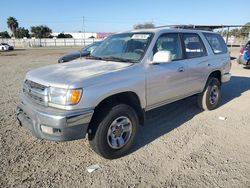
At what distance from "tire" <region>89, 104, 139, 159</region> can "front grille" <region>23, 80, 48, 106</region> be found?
2.53 feet

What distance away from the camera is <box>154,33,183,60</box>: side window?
4.19 m

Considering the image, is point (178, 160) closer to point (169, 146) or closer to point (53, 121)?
point (169, 146)

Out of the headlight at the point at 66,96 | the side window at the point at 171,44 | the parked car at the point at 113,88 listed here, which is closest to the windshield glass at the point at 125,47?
the parked car at the point at 113,88

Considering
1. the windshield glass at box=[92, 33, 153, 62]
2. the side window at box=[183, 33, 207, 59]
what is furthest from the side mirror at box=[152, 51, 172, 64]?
the side window at box=[183, 33, 207, 59]

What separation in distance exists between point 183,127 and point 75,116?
2578mm

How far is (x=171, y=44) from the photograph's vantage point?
4535mm

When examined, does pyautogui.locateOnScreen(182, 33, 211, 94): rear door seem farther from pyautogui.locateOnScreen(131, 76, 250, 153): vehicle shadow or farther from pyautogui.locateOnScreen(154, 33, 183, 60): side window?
pyautogui.locateOnScreen(131, 76, 250, 153): vehicle shadow

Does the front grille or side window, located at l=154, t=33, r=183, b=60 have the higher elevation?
side window, located at l=154, t=33, r=183, b=60

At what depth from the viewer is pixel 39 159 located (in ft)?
11.8

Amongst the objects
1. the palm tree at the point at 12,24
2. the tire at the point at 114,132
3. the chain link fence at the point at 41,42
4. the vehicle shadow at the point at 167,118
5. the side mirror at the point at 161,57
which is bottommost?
the vehicle shadow at the point at 167,118

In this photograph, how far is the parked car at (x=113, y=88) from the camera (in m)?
3.07

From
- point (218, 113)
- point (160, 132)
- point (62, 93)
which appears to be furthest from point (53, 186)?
point (218, 113)

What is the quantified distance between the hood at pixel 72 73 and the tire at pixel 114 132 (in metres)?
0.55

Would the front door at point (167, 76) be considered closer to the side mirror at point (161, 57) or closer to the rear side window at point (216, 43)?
the side mirror at point (161, 57)
